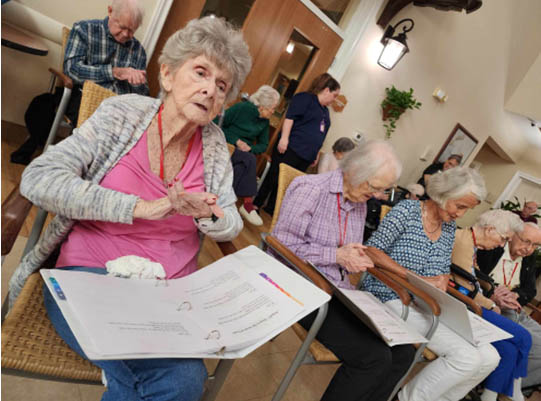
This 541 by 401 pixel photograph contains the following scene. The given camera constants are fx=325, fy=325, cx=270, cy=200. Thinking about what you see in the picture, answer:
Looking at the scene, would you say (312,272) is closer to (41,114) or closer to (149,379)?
(149,379)

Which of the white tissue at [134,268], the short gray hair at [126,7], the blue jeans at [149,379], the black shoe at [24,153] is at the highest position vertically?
the short gray hair at [126,7]

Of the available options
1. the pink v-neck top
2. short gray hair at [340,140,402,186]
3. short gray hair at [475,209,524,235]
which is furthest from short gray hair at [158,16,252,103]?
short gray hair at [475,209,524,235]

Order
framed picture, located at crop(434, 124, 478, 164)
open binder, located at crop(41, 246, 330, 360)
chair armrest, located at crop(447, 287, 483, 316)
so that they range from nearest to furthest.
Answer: open binder, located at crop(41, 246, 330, 360)
chair armrest, located at crop(447, 287, 483, 316)
framed picture, located at crop(434, 124, 478, 164)

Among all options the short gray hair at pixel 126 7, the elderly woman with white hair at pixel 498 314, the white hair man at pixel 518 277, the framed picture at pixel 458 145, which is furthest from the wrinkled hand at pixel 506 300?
the framed picture at pixel 458 145

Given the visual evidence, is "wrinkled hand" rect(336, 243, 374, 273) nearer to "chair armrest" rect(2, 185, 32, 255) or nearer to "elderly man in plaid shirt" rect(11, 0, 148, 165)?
"chair armrest" rect(2, 185, 32, 255)

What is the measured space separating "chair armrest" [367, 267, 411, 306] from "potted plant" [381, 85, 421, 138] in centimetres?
348

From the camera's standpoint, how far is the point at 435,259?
173 cm

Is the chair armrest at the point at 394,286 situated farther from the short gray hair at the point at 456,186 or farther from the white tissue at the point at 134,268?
the white tissue at the point at 134,268

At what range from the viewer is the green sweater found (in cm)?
282

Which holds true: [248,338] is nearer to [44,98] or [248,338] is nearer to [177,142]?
[177,142]

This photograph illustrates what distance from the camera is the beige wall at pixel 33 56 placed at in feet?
6.85

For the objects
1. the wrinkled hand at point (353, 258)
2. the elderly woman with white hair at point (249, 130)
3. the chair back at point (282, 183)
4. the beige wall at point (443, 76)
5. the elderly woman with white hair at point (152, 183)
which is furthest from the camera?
the beige wall at point (443, 76)

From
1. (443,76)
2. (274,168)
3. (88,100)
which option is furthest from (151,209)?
(443,76)

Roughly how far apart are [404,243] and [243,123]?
5.76 feet
